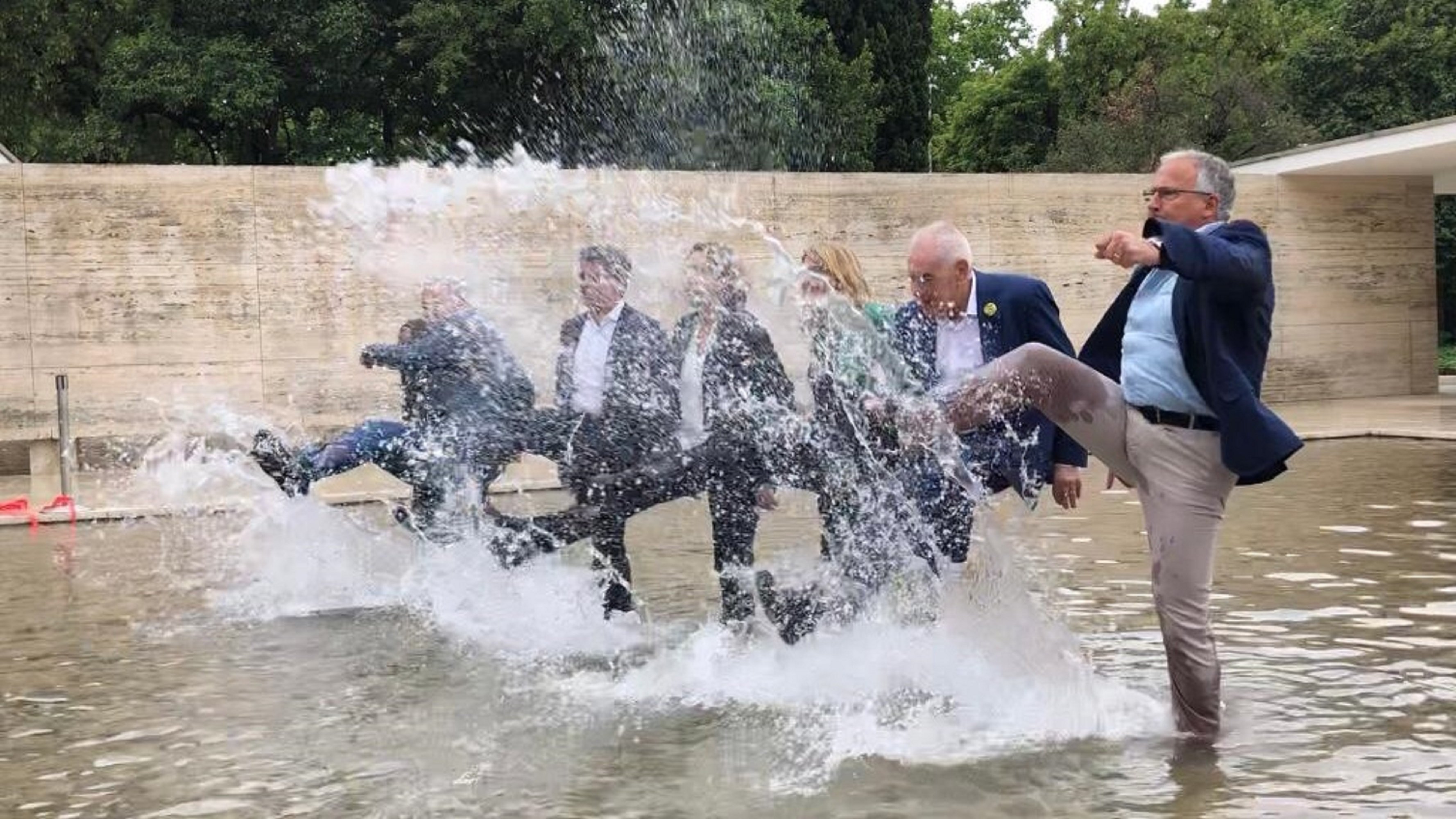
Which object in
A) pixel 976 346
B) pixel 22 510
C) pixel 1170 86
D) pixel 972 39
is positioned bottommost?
pixel 22 510

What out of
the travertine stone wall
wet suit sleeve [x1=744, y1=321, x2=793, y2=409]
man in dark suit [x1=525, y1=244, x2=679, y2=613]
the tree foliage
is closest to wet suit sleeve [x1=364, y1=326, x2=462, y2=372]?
man in dark suit [x1=525, y1=244, x2=679, y2=613]

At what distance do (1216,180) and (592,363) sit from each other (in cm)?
325

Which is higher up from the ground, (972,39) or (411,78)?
(972,39)

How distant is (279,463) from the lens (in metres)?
9.20

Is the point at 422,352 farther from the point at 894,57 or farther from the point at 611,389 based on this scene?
the point at 894,57

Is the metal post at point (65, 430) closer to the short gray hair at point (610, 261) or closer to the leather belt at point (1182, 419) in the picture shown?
the short gray hair at point (610, 261)

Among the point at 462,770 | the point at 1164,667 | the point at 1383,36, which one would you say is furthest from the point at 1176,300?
the point at 1383,36

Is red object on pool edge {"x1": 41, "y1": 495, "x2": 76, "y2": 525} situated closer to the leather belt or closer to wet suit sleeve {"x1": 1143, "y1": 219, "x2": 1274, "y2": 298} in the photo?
the leather belt

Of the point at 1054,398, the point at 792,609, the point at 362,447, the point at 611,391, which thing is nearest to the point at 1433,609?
the point at 1054,398

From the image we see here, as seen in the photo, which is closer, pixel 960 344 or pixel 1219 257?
pixel 1219 257

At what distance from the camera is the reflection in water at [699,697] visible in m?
5.00

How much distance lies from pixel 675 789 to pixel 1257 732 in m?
2.17

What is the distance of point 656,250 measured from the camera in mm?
9453

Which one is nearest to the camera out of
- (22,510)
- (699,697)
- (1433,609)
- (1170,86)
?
(699,697)
